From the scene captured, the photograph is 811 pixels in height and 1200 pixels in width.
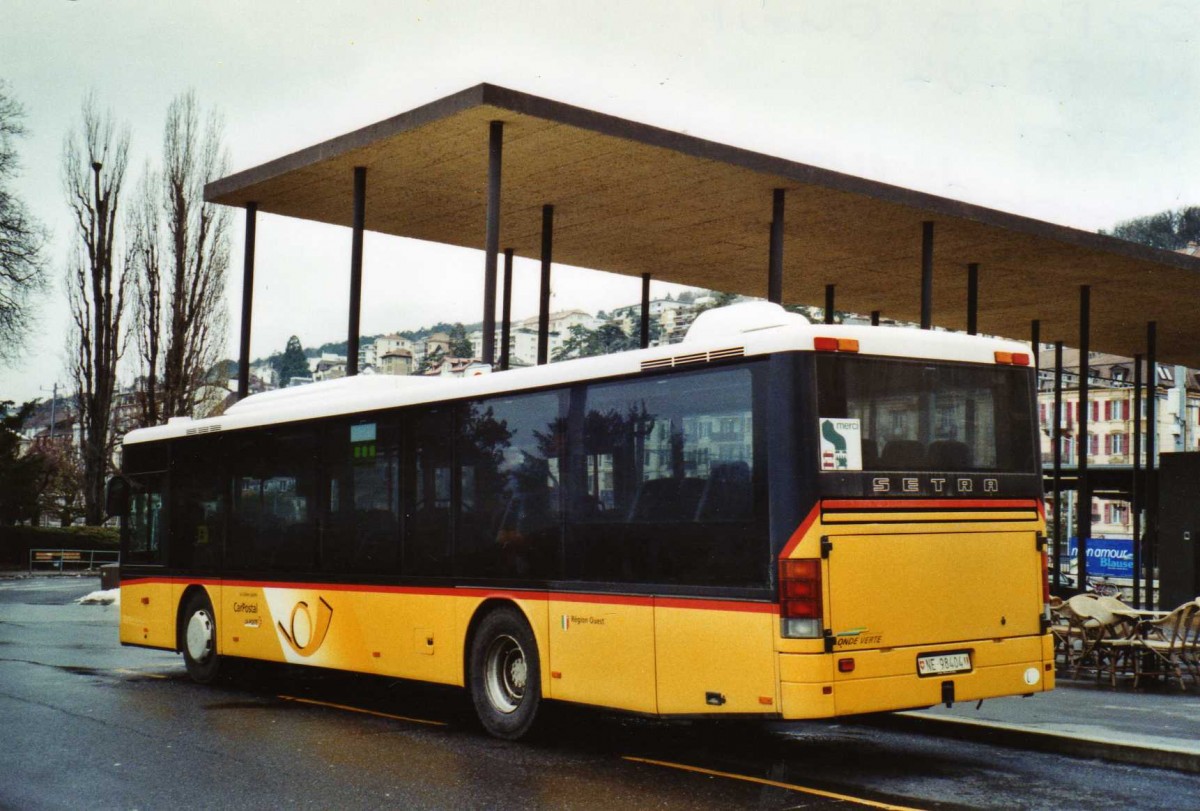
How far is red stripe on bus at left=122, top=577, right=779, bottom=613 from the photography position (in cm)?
895

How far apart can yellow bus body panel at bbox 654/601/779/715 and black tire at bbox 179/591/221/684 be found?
747cm

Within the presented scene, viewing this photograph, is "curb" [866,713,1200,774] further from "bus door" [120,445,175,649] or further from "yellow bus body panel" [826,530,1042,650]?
"bus door" [120,445,175,649]

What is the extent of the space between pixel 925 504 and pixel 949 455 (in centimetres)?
45

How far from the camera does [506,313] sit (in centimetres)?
2394

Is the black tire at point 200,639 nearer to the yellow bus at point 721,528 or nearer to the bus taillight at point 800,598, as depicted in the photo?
the yellow bus at point 721,528

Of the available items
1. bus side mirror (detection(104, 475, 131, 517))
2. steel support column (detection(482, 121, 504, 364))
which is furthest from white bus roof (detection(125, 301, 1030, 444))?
bus side mirror (detection(104, 475, 131, 517))

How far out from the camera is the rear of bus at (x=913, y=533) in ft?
28.3

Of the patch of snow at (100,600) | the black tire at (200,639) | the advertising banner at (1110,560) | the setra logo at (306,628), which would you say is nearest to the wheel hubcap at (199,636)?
the black tire at (200,639)

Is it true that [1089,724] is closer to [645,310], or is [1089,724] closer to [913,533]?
[913,533]

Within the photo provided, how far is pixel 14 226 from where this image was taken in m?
41.6

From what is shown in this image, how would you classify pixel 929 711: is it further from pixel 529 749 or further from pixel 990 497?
pixel 529 749

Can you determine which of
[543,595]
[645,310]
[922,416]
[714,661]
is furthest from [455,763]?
[645,310]

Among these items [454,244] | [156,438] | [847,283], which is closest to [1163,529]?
[847,283]

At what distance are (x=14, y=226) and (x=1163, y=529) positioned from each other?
1327 inches
